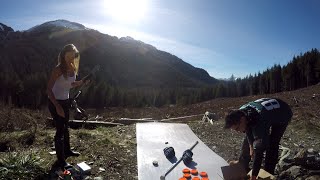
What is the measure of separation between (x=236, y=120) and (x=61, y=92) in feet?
10.0

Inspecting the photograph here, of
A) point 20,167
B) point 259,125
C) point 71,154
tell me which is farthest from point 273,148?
point 20,167

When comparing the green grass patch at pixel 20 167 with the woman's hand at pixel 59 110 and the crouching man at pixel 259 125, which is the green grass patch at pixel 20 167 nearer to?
the woman's hand at pixel 59 110

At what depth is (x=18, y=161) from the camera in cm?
499

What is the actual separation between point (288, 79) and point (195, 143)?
79.9 metres

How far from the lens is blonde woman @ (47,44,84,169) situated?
17.2ft

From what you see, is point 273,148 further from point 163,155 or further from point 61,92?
point 61,92

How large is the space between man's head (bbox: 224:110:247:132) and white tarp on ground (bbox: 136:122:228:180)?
147cm

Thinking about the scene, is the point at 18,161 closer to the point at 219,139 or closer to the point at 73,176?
the point at 73,176

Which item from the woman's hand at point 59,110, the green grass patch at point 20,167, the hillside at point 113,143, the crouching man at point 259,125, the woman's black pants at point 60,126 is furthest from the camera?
the hillside at point 113,143

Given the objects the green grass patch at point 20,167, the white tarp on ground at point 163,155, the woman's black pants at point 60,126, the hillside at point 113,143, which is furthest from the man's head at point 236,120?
the green grass patch at point 20,167

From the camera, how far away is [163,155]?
6629 mm

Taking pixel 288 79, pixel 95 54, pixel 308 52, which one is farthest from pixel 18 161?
pixel 95 54

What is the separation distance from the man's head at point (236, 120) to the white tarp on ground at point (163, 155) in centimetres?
147

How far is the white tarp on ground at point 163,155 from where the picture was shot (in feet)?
18.7
